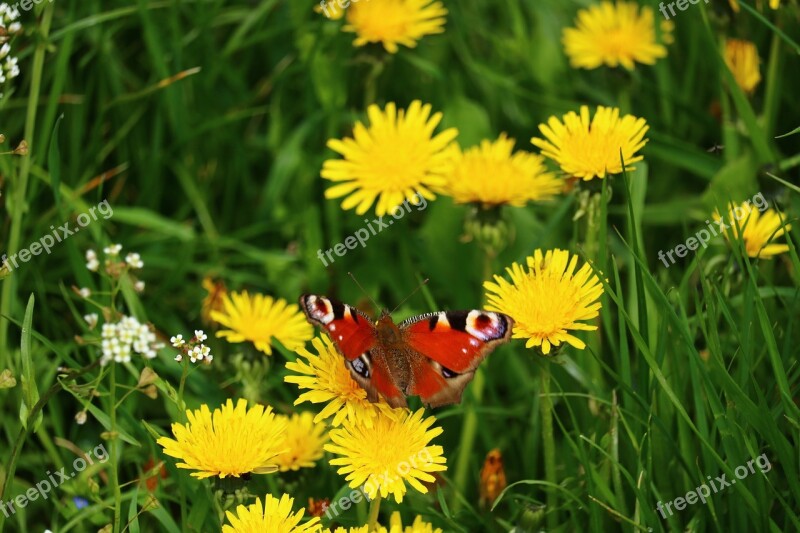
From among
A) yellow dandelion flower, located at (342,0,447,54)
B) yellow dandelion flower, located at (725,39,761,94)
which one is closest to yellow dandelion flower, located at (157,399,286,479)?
yellow dandelion flower, located at (342,0,447,54)

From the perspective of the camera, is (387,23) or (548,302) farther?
(387,23)

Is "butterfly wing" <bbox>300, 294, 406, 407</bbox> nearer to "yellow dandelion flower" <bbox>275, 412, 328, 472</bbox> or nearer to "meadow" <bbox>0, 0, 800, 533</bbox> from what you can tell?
"meadow" <bbox>0, 0, 800, 533</bbox>

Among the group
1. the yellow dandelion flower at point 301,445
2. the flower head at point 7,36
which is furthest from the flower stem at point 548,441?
the flower head at point 7,36

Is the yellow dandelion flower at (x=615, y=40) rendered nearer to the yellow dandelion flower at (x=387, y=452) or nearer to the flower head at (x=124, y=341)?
the yellow dandelion flower at (x=387, y=452)

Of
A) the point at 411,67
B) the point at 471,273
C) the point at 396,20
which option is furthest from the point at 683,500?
the point at 411,67

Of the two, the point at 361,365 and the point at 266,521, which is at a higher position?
the point at 361,365

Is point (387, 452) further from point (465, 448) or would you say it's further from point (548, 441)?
point (465, 448)

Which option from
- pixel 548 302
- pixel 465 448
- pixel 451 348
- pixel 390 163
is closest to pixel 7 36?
pixel 390 163
